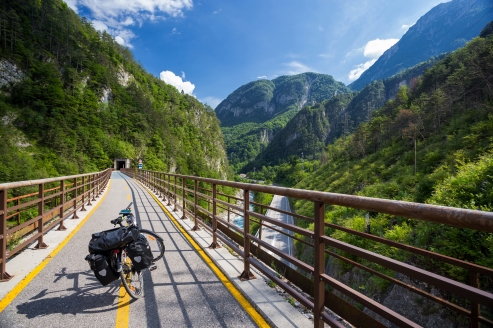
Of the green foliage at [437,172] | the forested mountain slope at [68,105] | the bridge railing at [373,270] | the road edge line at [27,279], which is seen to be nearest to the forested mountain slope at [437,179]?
the green foliage at [437,172]

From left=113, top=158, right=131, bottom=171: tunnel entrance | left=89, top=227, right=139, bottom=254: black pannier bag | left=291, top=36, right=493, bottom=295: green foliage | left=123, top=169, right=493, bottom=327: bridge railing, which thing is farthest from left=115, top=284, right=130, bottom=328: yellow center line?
left=113, top=158, right=131, bottom=171: tunnel entrance

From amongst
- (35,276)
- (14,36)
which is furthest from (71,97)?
(35,276)

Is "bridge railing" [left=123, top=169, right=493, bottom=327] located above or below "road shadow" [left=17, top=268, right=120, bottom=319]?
above

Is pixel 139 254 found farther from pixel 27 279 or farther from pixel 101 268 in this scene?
pixel 27 279

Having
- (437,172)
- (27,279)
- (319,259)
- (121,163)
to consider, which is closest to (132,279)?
(27,279)

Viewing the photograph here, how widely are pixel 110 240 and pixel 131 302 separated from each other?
2.82 ft

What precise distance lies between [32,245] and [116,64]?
113445mm

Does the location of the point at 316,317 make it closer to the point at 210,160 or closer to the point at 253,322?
the point at 253,322

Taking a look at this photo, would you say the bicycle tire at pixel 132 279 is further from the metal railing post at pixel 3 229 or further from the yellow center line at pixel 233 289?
the metal railing post at pixel 3 229

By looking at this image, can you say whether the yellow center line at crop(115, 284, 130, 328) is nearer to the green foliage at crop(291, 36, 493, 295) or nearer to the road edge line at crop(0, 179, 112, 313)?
the road edge line at crop(0, 179, 112, 313)

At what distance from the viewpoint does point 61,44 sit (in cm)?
7881

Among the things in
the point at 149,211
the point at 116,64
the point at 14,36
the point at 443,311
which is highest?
the point at 116,64

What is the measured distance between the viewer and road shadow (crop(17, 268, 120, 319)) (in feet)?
10.2

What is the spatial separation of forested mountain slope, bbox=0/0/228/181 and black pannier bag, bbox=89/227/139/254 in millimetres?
47535
